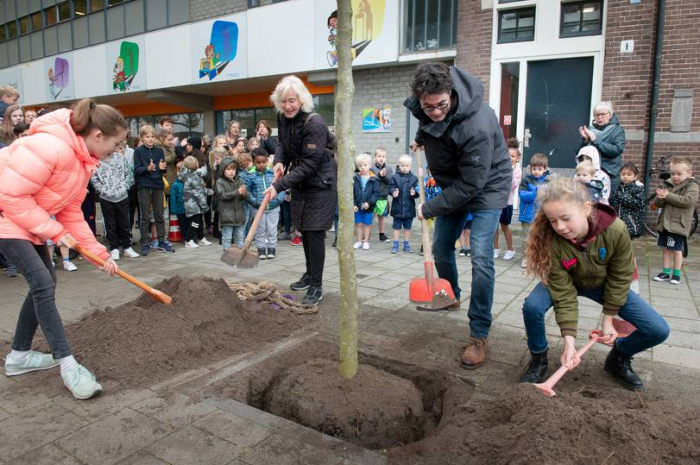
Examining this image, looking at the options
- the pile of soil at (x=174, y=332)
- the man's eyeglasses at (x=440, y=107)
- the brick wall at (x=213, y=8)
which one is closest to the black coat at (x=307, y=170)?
the pile of soil at (x=174, y=332)

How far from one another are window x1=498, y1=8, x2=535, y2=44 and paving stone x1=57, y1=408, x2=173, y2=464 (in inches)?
406

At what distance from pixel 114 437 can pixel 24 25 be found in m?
25.8

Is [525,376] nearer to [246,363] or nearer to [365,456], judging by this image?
[365,456]

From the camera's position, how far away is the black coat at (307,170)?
193 inches

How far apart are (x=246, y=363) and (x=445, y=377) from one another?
135 cm

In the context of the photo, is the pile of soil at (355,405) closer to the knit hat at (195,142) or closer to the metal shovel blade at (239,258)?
the metal shovel blade at (239,258)

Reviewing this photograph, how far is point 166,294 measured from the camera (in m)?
4.25

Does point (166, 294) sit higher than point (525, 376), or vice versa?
point (166, 294)

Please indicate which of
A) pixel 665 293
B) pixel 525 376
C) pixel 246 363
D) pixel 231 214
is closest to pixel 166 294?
pixel 246 363

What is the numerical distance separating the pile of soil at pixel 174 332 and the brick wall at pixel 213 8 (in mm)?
13009

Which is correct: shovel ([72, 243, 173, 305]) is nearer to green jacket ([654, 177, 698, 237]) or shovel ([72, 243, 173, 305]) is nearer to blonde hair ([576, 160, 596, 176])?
blonde hair ([576, 160, 596, 176])

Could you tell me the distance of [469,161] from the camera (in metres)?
3.62

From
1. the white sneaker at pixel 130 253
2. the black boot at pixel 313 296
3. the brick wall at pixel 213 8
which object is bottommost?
the white sneaker at pixel 130 253

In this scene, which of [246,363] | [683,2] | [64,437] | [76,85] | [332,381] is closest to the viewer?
[64,437]
